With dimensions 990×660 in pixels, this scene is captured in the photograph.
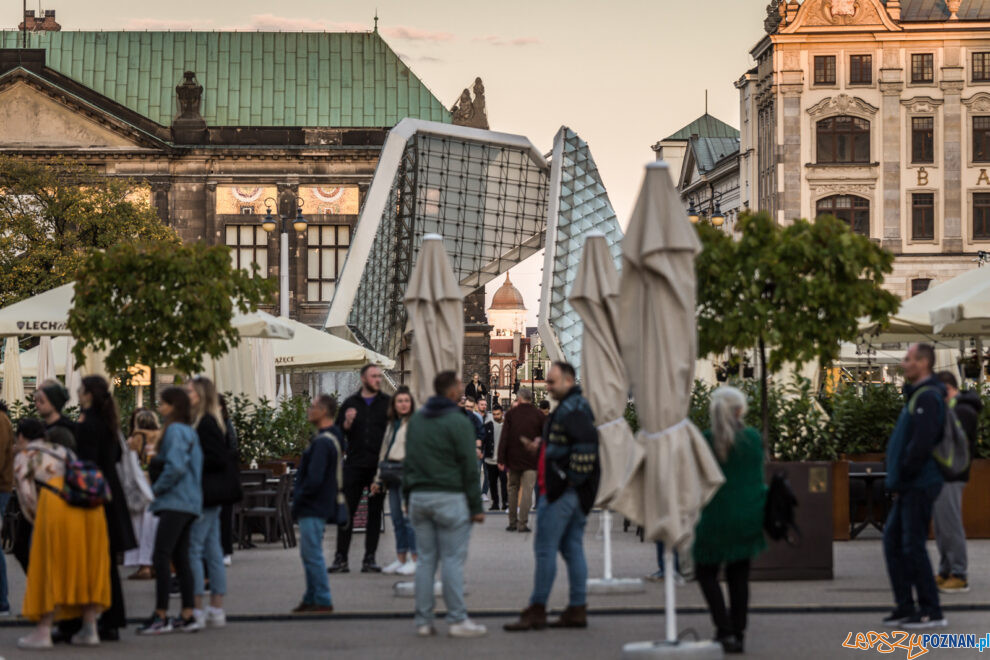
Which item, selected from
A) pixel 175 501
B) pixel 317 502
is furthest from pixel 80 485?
pixel 317 502

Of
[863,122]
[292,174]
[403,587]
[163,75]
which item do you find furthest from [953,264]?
[403,587]

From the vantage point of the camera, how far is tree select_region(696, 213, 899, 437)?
56.3ft

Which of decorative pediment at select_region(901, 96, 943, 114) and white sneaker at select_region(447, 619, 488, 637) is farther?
decorative pediment at select_region(901, 96, 943, 114)

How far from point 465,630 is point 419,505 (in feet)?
3.21

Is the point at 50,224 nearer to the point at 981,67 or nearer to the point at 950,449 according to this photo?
the point at 981,67

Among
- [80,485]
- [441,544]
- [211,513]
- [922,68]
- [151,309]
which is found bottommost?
[441,544]

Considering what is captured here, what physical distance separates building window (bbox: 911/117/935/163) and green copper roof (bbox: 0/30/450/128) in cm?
2078

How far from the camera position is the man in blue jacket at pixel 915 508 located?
12.1 m

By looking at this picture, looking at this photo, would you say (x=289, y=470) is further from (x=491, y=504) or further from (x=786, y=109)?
(x=786, y=109)

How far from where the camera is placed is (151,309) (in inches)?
840

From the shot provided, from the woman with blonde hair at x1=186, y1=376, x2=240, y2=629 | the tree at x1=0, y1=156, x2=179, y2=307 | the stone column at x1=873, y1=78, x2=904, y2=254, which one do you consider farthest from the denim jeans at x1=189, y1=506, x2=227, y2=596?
the stone column at x1=873, y1=78, x2=904, y2=254

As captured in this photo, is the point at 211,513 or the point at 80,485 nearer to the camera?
the point at 80,485

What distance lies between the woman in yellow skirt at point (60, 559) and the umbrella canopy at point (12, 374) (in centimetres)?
1756

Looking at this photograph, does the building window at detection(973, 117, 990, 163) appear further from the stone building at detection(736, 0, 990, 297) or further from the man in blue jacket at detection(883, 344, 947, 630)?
the man in blue jacket at detection(883, 344, 947, 630)
